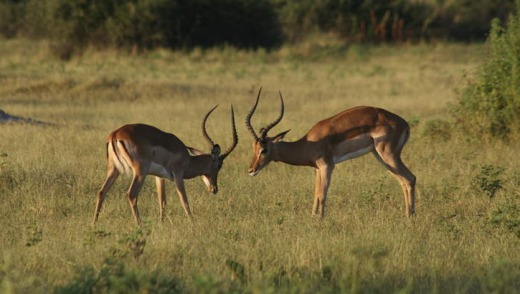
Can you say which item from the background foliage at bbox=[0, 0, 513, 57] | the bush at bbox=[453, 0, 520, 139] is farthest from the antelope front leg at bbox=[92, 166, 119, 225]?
the background foliage at bbox=[0, 0, 513, 57]

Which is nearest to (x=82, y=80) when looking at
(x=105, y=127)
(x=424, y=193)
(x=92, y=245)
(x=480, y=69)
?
(x=105, y=127)

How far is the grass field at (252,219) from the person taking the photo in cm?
536

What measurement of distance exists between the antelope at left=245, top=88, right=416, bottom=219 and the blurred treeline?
24.1 meters

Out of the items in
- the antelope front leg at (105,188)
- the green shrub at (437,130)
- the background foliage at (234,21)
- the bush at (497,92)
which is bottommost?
the background foliage at (234,21)

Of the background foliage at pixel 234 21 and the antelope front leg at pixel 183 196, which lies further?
the background foliage at pixel 234 21

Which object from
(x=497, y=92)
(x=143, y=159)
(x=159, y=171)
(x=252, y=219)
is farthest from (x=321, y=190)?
(x=497, y=92)

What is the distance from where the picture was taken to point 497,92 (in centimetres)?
1312

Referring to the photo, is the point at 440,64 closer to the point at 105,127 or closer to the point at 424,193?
the point at 105,127

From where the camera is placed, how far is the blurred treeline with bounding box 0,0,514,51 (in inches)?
1268

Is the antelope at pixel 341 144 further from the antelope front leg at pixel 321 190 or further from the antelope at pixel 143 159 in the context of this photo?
the antelope at pixel 143 159

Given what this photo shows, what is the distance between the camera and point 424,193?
922 cm

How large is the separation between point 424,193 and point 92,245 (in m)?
4.21

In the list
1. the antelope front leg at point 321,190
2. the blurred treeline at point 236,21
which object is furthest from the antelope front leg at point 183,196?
the blurred treeline at point 236,21

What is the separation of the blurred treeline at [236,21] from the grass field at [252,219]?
14.2m
